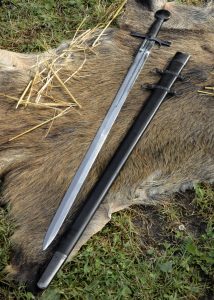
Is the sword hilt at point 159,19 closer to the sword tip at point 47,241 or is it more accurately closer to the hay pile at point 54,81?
the hay pile at point 54,81

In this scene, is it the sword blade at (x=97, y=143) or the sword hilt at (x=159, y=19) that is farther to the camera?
the sword hilt at (x=159, y=19)

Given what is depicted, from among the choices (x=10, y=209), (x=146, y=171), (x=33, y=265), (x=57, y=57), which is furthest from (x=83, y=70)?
(x=33, y=265)

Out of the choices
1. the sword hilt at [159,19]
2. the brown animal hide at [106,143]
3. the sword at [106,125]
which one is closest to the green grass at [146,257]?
the brown animal hide at [106,143]

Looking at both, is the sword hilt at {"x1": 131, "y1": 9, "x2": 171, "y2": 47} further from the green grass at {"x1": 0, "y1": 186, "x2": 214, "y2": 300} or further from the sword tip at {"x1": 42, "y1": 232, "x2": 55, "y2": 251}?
the sword tip at {"x1": 42, "y1": 232, "x2": 55, "y2": 251}

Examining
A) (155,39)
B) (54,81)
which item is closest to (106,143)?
(54,81)

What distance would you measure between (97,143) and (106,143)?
0.32 feet

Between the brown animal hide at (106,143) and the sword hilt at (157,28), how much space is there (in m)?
0.05

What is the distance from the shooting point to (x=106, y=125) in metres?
3.59

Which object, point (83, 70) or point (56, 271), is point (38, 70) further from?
point (56, 271)

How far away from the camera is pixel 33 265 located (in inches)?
130

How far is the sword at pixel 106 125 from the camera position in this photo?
3324 millimetres

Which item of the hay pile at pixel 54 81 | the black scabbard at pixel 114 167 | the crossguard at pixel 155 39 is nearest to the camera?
the black scabbard at pixel 114 167

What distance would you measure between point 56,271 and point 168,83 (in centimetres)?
148

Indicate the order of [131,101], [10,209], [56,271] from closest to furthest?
[56,271], [10,209], [131,101]
